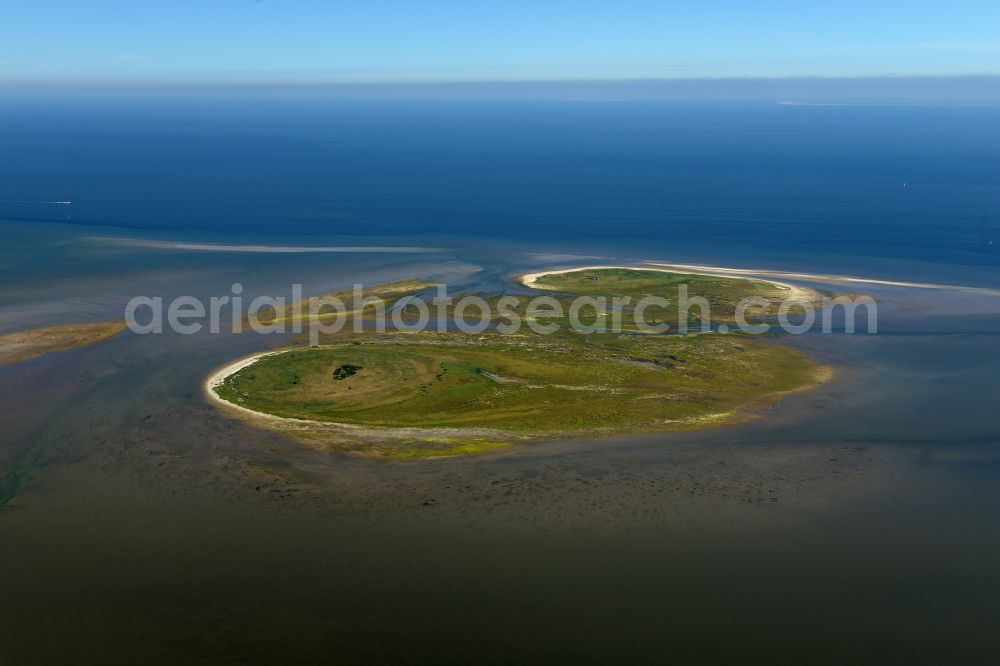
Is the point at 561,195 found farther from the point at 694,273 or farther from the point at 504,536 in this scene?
the point at 504,536

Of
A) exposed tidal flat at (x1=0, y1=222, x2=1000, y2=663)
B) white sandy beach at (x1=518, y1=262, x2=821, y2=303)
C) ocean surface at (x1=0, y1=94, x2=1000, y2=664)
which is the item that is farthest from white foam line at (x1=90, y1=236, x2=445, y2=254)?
exposed tidal flat at (x1=0, y1=222, x2=1000, y2=663)

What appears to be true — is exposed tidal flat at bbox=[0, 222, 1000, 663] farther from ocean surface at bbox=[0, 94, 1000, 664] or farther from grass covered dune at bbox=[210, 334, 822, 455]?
grass covered dune at bbox=[210, 334, 822, 455]

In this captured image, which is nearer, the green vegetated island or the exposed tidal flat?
the exposed tidal flat

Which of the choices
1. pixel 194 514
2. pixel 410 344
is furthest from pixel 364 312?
pixel 194 514

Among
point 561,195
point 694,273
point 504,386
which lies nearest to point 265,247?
point 694,273

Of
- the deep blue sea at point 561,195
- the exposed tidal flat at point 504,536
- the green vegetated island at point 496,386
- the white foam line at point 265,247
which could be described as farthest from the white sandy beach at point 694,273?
the exposed tidal flat at point 504,536

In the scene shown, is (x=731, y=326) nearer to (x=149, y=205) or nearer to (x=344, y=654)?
(x=344, y=654)
